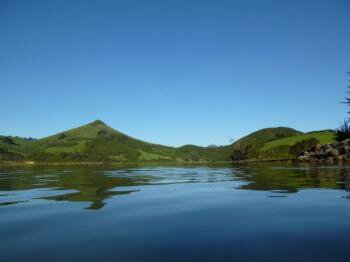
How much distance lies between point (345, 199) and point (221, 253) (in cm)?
1403

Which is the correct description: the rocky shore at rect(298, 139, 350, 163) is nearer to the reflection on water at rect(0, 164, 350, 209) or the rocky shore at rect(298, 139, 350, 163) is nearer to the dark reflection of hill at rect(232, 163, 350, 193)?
the reflection on water at rect(0, 164, 350, 209)

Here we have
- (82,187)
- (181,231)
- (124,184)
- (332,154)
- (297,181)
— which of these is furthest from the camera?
(332,154)

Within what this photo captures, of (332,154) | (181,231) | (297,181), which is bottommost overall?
(181,231)

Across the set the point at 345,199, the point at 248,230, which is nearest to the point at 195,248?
the point at 248,230

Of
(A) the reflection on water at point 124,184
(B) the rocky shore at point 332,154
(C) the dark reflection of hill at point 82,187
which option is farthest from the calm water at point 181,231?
(B) the rocky shore at point 332,154

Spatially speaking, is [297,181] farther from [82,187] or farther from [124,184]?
[82,187]

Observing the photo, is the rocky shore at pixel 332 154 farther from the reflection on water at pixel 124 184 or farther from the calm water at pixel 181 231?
the calm water at pixel 181 231

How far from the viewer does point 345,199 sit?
68.7ft

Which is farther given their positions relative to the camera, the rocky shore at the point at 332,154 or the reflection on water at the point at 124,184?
the rocky shore at the point at 332,154

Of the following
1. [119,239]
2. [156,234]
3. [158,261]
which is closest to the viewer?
[158,261]

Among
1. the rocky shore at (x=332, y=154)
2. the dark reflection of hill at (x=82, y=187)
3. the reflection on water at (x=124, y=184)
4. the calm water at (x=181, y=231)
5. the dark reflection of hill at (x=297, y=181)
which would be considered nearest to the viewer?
the calm water at (x=181, y=231)

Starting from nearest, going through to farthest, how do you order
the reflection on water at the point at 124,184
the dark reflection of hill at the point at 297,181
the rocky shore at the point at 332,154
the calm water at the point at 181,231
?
the calm water at the point at 181,231, the reflection on water at the point at 124,184, the dark reflection of hill at the point at 297,181, the rocky shore at the point at 332,154

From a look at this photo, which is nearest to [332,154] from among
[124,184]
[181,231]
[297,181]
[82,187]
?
[297,181]

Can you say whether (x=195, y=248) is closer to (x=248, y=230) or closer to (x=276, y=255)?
(x=276, y=255)
